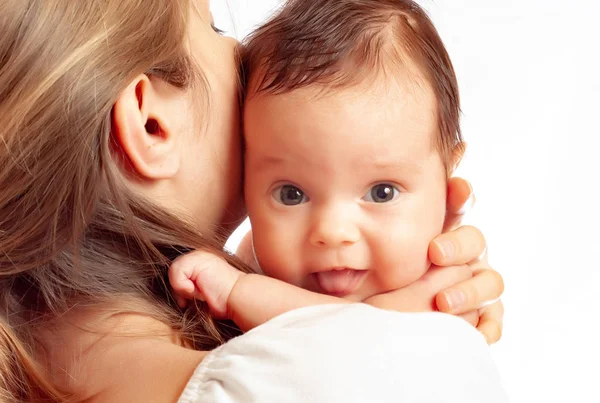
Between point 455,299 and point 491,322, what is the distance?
0.39 ft

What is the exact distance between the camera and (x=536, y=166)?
8.53 ft

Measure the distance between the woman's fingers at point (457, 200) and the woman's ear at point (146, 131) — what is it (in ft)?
1.44

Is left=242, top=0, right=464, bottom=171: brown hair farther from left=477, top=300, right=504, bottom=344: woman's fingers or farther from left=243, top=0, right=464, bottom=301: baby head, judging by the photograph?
left=477, top=300, right=504, bottom=344: woman's fingers

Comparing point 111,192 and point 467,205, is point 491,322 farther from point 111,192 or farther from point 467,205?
point 111,192

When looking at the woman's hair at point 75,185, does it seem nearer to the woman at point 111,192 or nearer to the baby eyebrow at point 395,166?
the woman at point 111,192

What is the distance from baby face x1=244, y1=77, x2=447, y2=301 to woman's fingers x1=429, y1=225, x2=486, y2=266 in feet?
0.07

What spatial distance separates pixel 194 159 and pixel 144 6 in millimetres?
231

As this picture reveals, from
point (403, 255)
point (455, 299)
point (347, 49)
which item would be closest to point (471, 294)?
point (455, 299)

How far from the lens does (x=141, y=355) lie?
1.16 metres

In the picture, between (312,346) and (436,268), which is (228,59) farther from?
(312,346)

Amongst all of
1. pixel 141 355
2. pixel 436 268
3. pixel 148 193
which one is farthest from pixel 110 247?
pixel 436 268

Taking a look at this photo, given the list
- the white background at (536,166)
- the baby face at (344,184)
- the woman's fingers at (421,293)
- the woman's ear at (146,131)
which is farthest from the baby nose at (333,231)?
the white background at (536,166)

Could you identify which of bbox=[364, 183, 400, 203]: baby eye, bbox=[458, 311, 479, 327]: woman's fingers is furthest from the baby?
bbox=[458, 311, 479, 327]: woman's fingers

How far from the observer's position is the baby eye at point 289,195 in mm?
1362
